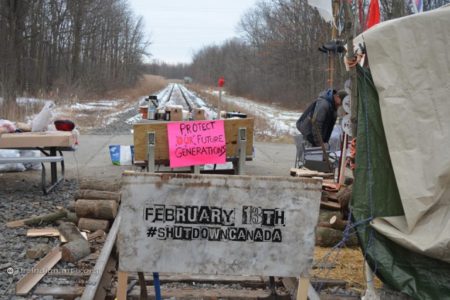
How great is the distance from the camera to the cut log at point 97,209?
20.7 feet

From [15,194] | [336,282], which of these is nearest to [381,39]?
[336,282]

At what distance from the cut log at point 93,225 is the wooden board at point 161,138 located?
44.4 inches

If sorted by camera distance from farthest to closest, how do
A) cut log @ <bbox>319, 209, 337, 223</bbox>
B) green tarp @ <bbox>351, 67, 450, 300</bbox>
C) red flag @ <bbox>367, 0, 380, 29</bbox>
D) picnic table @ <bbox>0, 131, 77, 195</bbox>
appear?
1. picnic table @ <bbox>0, 131, 77, 195</bbox>
2. red flag @ <bbox>367, 0, 380, 29</bbox>
3. cut log @ <bbox>319, 209, 337, 223</bbox>
4. green tarp @ <bbox>351, 67, 450, 300</bbox>

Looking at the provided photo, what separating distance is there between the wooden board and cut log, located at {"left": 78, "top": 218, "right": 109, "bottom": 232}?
3.70 feet

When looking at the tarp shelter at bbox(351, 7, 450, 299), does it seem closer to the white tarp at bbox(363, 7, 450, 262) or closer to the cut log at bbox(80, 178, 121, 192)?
the white tarp at bbox(363, 7, 450, 262)

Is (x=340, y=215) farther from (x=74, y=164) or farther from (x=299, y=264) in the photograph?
(x=74, y=164)

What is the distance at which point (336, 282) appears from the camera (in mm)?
4816

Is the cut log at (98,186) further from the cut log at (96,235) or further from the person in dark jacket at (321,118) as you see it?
the person in dark jacket at (321,118)

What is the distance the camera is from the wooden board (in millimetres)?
6762

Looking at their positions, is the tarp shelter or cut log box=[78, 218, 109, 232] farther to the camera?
cut log box=[78, 218, 109, 232]

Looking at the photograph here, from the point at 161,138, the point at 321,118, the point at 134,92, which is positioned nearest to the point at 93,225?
the point at 161,138

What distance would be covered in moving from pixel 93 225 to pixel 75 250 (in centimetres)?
100

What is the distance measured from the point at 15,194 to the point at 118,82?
6422 centimetres

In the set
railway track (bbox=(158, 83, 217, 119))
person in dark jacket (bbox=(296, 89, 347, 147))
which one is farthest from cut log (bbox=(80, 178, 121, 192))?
railway track (bbox=(158, 83, 217, 119))
